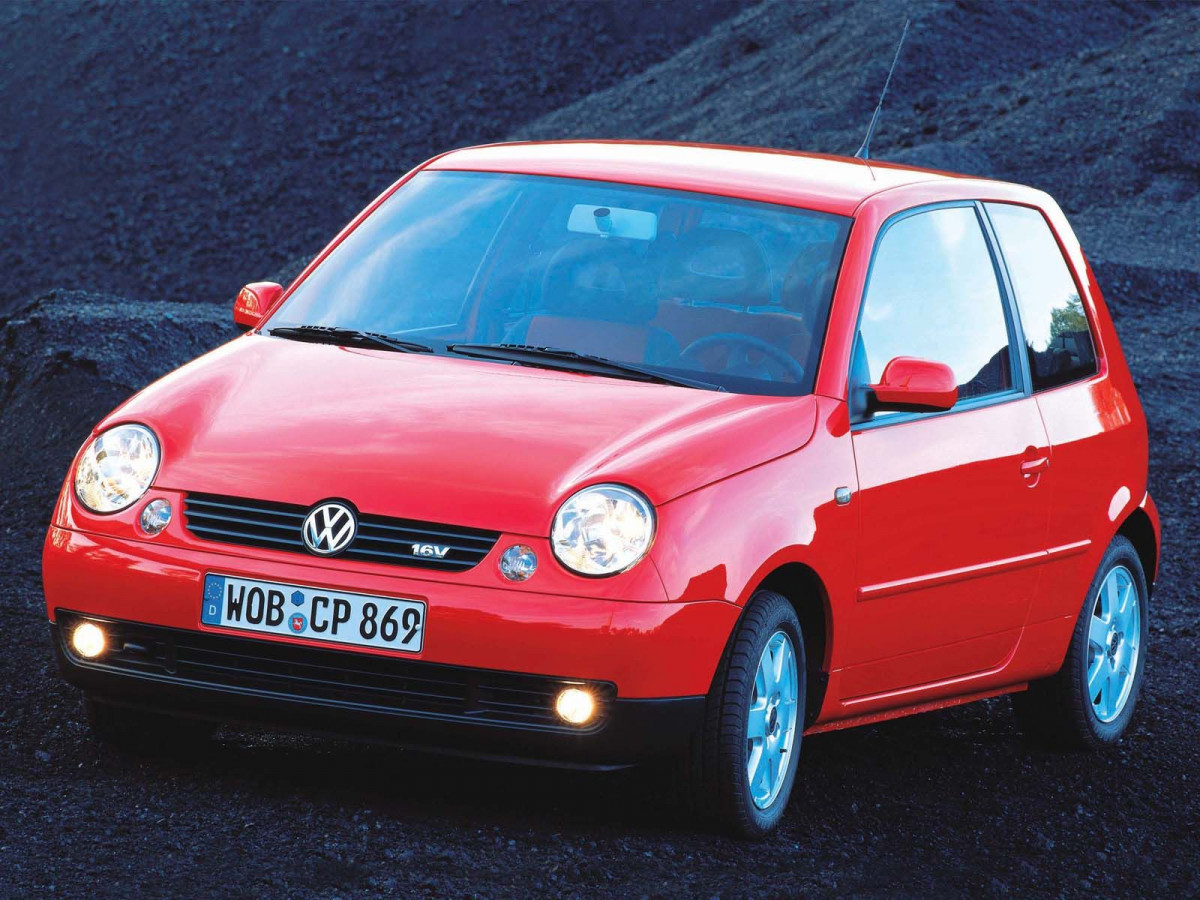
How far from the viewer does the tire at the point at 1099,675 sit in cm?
687

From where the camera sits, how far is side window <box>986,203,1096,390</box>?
6.70m

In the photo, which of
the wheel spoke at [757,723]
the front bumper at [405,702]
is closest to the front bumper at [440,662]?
the front bumper at [405,702]

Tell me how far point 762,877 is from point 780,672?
1.81 feet

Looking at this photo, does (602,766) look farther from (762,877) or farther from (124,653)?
(124,653)

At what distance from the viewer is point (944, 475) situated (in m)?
5.74

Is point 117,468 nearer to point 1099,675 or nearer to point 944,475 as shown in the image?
point 944,475

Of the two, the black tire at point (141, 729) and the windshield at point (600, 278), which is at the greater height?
the windshield at point (600, 278)

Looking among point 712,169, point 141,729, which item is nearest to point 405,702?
point 141,729

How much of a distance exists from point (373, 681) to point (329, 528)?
38 cm

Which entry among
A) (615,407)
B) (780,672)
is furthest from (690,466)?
(780,672)

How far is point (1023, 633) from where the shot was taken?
641cm

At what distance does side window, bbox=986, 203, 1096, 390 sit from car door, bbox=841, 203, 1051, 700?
0.46 feet

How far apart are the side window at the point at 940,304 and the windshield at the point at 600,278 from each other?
219 millimetres

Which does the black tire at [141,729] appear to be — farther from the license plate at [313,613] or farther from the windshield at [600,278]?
the windshield at [600,278]
